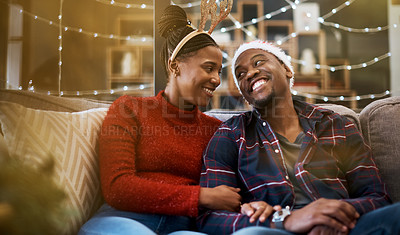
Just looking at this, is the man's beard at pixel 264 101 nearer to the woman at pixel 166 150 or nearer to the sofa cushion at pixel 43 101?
the woman at pixel 166 150

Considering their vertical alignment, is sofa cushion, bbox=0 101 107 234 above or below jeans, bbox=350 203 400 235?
above

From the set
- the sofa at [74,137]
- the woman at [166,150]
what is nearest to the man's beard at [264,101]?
the woman at [166,150]

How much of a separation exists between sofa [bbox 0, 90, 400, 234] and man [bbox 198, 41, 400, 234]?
0.44ft

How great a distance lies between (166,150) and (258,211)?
14.8 inches

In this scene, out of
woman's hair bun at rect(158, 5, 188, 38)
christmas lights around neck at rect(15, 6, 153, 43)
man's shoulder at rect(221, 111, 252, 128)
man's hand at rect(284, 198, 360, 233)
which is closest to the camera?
man's hand at rect(284, 198, 360, 233)

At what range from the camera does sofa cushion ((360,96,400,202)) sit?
1.13m

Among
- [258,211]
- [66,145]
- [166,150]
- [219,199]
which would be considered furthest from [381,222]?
[66,145]

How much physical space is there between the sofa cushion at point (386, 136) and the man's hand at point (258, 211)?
1.59 ft

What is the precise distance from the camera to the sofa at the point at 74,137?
895mm

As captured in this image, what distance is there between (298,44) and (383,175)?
308 centimetres

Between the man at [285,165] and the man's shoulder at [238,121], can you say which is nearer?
the man at [285,165]

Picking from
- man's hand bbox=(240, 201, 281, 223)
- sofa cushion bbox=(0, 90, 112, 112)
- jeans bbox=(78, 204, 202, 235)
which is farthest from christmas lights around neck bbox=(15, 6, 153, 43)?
man's hand bbox=(240, 201, 281, 223)

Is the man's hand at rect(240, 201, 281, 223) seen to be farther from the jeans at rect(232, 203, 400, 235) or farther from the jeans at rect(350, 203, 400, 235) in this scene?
the jeans at rect(350, 203, 400, 235)

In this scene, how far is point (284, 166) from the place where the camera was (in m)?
1.08
